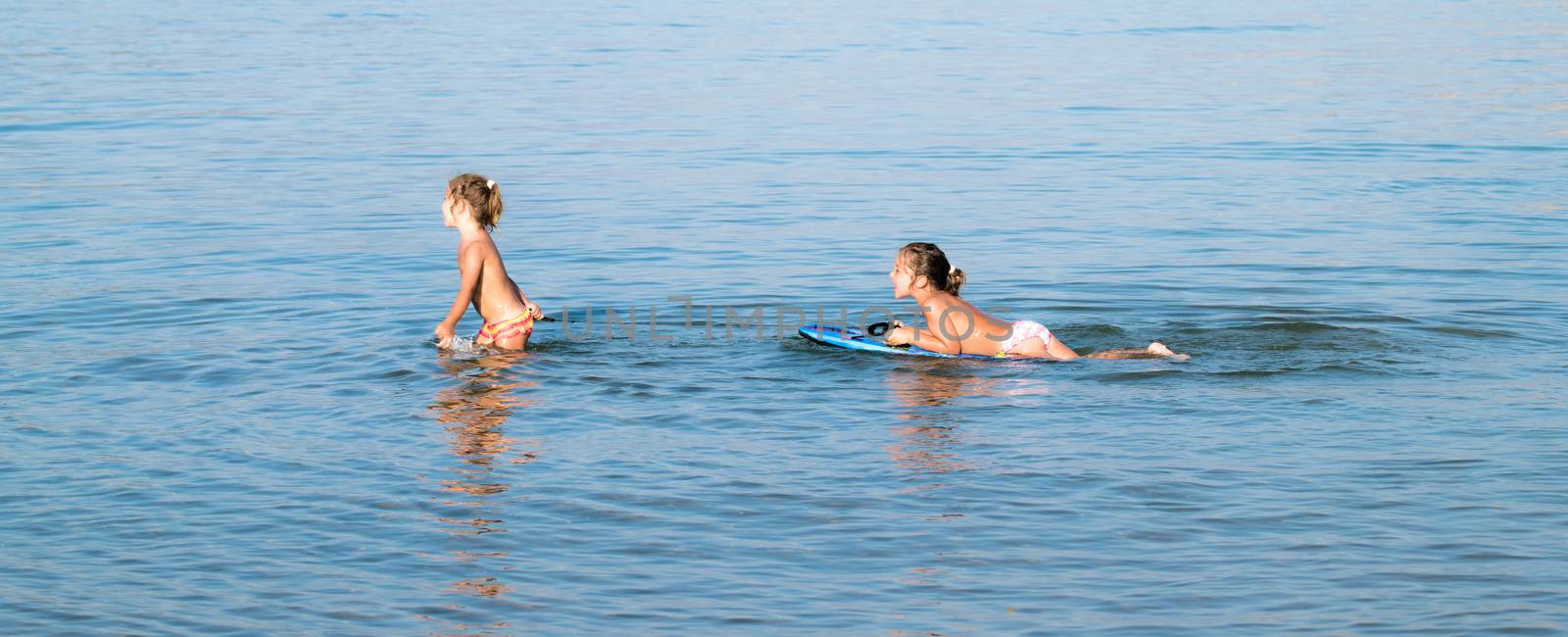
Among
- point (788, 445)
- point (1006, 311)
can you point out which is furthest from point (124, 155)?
point (788, 445)

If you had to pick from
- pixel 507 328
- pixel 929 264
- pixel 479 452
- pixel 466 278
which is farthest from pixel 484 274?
pixel 929 264

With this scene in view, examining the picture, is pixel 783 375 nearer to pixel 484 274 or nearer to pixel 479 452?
pixel 484 274

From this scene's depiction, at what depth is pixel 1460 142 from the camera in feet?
64.4

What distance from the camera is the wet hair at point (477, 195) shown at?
9.63 metres

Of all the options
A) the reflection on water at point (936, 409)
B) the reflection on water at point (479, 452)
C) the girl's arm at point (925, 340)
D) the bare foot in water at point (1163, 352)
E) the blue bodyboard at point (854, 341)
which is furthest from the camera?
the blue bodyboard at point (854, 341)

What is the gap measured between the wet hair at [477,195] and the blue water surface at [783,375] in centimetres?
87

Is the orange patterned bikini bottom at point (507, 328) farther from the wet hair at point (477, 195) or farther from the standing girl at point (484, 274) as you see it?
the wet hair at point (477, 195)

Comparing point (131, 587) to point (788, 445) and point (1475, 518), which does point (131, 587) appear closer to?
point (788, 445)

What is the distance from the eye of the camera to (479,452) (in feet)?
26.0

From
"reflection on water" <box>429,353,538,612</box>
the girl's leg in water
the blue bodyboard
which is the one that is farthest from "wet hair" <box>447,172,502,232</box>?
the girl's leg in water

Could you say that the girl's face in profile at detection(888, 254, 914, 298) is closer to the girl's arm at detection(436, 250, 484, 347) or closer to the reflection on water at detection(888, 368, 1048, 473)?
the reflection on water at detection(888, 368, 1048, 473)

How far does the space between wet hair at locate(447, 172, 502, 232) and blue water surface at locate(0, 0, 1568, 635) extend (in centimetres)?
87

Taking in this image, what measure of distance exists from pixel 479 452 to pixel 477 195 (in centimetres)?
220

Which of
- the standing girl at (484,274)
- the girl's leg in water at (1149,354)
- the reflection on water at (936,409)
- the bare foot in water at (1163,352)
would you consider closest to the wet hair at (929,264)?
the reflection on water at (936,409)
